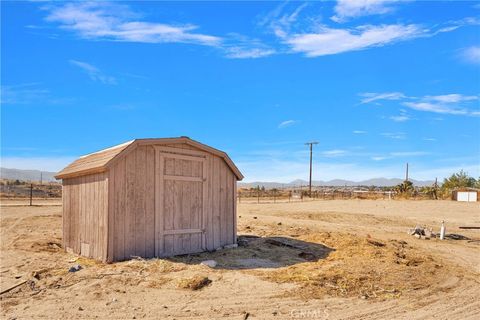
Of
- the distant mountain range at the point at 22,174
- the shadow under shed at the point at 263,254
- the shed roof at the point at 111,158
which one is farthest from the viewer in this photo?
the distant mountain range at the point at 22,174

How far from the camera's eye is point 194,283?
7824 millimetres

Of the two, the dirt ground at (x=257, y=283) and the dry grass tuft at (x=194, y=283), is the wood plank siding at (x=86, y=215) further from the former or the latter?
the dry grass tuft at (x=194, y=283)

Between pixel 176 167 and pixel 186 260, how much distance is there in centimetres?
251

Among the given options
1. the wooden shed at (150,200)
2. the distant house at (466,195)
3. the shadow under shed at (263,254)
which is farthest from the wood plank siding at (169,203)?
the distant house at (466,195)

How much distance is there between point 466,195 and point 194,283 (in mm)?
42464

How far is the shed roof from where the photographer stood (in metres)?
9.90

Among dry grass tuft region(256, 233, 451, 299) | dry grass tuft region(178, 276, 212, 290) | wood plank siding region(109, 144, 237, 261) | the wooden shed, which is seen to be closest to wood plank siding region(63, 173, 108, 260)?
the wooden shed

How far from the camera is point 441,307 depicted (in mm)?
7055

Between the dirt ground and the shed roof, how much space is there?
225 centimetres

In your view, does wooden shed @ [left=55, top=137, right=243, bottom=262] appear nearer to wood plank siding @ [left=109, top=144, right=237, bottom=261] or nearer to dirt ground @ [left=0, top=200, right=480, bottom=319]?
wood plank siding @ [left=109, top=144, right=237, bottom=261]

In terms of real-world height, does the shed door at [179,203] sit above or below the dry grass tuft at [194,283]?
above

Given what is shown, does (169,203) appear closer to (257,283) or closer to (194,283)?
(194,283)

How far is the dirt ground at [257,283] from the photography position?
6.59 metres

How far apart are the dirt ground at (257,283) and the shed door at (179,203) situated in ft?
1.85
